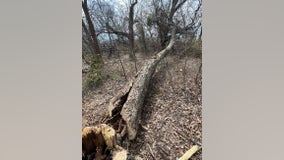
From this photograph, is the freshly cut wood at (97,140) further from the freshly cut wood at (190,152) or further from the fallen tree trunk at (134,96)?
the freshly cut wood at (190,152)

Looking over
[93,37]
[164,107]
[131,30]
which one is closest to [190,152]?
[164,107]

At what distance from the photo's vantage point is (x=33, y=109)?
184 cm

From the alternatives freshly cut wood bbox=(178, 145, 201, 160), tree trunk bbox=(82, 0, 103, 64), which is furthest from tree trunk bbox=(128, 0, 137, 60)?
freshly cut wood bbox=(178, 145, 201, 160)

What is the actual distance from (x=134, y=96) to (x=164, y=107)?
208 millimetres

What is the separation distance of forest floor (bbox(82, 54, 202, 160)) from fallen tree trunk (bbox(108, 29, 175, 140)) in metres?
0.03

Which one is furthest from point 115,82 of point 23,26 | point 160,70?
point 23,26

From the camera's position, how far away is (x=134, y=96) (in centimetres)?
186

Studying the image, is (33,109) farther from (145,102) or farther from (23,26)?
(145,102)

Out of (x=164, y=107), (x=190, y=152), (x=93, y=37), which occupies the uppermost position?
(x=93, y=37)

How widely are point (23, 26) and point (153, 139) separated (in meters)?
1.12

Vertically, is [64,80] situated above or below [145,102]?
above

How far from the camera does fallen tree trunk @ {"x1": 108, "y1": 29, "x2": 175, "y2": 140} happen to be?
5.99ft

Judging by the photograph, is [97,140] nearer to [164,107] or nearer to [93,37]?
[164,107]
